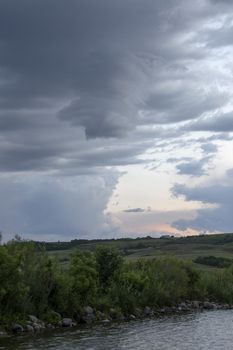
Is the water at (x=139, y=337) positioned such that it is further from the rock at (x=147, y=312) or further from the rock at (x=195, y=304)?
the rock at (x=195, y=304)

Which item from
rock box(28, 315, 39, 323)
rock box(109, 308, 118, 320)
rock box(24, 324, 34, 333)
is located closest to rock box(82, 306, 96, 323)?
rock box(109, 308, 118, 320)

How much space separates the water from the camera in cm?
5578

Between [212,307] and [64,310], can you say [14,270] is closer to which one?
[64,310]

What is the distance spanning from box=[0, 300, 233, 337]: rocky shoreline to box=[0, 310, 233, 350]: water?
A: 3152 mm

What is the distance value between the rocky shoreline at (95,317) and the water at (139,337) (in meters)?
3.15

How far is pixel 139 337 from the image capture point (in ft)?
207

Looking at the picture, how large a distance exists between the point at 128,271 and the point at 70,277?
20367 millimetres

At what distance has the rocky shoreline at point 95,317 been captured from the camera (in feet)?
217

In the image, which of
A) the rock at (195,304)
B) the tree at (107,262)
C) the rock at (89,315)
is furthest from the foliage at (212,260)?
the rock at (89,315)

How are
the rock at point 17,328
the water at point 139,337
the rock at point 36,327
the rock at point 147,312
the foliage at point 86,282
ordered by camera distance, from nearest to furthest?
the water at point 139,337 → the rock at point 17,328 → the rock at point 36,327 → the foliage at point 86,282 → the rock at point 147,312

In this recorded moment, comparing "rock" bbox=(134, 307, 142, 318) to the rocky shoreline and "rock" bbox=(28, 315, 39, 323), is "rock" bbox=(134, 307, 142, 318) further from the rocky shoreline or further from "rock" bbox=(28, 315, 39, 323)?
"rock" bbox=(28, 315, 39, 323)

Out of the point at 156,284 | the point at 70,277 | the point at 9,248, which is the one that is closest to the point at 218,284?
the point at 156,284

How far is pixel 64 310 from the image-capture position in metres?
76.2

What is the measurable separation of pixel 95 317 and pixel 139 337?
1742cm
